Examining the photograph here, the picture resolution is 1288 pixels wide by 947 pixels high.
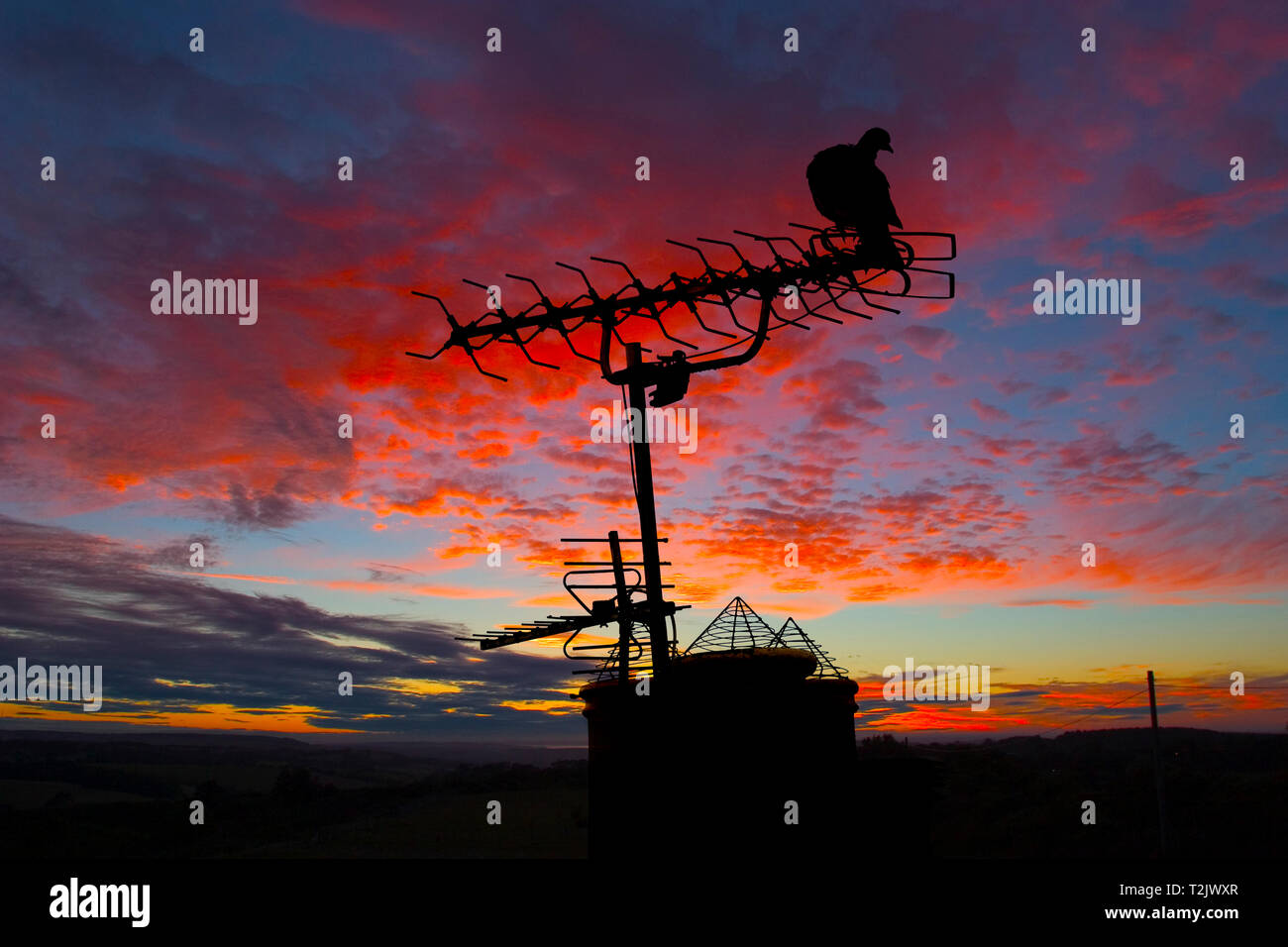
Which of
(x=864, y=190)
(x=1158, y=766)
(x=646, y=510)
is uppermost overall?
(x=864, y=190)

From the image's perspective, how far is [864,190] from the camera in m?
13.7

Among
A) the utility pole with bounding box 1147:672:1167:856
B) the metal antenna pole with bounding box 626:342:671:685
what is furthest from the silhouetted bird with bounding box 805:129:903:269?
the utility pole with bounding box 1147:672:1167:856

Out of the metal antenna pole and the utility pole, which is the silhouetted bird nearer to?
the metal antenna pole

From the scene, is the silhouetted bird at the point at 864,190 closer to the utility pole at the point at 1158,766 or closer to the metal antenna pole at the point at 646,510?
the metal antenna pole at the point at 646,510

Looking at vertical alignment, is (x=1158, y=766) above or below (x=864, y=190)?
below

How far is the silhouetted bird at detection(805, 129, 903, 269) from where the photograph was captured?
13680mm

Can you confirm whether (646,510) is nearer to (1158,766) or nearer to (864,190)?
(864,190)

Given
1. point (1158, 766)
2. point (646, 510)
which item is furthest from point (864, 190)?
point (1158, 766)
